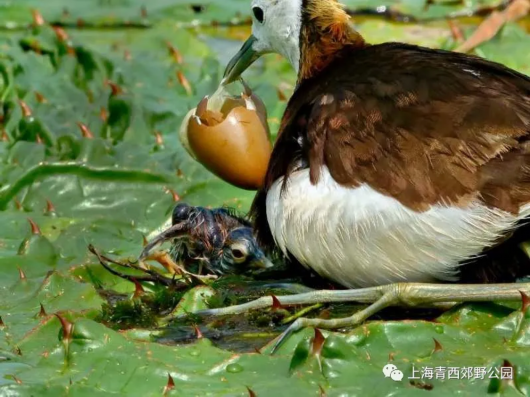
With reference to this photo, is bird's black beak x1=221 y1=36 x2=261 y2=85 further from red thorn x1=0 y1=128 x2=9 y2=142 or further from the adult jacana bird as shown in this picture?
red thorn x1=0 y1=128 x2=9 y2=142

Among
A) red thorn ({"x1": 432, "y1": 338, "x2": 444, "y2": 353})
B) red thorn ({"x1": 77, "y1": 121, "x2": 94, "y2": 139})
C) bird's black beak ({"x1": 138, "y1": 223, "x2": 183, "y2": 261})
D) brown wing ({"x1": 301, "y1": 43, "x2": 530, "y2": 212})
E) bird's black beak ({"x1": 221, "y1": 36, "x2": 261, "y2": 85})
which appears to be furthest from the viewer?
red thorn ({"x1": 77, "y1": 121, "x2": 94, "y2": 139})

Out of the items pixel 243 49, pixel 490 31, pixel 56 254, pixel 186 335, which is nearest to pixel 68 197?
pixel 56 254

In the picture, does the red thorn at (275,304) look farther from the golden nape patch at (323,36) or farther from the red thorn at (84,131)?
the red thorn at (84,131)

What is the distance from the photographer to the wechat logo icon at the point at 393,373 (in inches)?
167

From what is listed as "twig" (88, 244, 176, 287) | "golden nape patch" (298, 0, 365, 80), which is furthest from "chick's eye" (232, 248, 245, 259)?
"golden nape patch" (298, 0, 365, 80)

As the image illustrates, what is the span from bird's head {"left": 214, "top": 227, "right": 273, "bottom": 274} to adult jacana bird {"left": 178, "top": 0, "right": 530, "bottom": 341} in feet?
1.68

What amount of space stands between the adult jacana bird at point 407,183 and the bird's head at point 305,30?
1.80 ft

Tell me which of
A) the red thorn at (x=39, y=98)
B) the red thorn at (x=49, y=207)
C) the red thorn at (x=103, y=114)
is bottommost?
the red thorn at (x=49, y=207)

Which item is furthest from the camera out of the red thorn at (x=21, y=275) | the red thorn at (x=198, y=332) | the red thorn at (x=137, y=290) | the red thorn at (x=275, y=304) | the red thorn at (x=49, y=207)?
the red thorn at (x=49, y=207)

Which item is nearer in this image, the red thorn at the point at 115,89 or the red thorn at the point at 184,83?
the red thorn at the point at 115,89

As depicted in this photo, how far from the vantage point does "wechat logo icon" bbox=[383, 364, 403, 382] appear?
424cm

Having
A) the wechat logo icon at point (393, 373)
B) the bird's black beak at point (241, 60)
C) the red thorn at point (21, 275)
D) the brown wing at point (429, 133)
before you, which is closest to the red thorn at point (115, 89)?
the bird's black beak at point (241, 60)

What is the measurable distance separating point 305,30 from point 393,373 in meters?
2.24

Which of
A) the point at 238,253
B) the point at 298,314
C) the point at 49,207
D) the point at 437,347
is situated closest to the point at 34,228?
the point at 49,207
